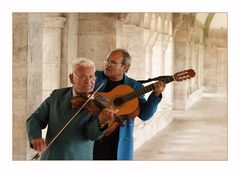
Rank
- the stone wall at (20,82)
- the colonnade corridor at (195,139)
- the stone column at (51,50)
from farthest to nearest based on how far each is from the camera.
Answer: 1. the stone column at (51,50)
2. the colonnade corridor at (195,139)
3. the stone wall at (20,82)

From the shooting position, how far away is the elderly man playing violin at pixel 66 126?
5426 mm

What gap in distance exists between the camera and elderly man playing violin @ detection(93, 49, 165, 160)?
6.11 meters

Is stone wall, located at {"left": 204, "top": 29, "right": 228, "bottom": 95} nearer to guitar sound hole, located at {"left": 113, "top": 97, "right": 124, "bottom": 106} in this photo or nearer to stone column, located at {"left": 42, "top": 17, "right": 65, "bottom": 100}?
A: stone column, located at {"left": 42, "top": 17, "right": 65, "bottom": 100}

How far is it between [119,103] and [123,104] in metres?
0.05

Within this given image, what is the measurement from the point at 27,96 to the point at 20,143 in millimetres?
462

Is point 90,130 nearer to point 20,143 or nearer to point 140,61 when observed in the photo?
point 20,143

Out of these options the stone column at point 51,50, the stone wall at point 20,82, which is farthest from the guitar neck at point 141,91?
the stone column at point 51,50

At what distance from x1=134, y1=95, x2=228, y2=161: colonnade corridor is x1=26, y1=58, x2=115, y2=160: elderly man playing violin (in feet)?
5.61

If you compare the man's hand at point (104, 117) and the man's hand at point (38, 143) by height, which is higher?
the man's hand at point (104, 117)

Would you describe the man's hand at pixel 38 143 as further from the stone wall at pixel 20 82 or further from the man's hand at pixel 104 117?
the stone wall at pixel 20 82

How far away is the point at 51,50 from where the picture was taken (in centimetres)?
802

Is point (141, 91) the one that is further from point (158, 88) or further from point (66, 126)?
point (66, 126)

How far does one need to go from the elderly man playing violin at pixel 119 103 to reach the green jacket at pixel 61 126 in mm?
494
